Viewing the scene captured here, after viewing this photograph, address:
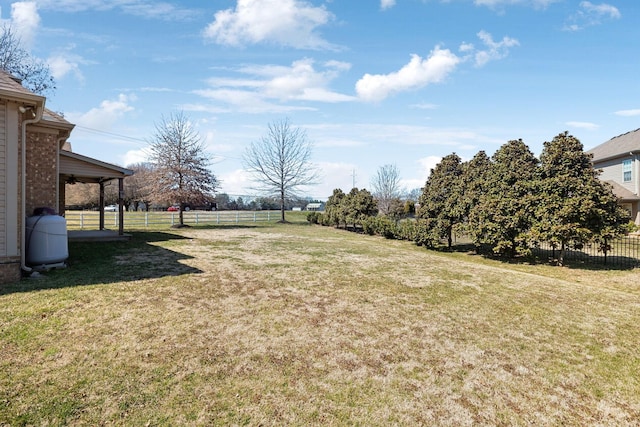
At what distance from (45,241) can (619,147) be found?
2856 cm

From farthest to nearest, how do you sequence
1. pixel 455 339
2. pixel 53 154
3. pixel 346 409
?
1. pixel 53 154
2. pixel 455 339
3. pixel 346 409

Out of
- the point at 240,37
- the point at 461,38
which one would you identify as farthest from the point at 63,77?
the point at 461,38

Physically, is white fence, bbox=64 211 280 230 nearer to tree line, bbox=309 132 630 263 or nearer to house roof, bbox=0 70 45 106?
house roof, bbox=0 70 45 106

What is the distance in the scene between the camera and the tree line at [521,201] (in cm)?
878

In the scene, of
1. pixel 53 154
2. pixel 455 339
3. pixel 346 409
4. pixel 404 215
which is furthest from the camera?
pixel 404 215

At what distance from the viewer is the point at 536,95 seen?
1273 centimetres

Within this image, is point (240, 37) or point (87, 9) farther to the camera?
point (240, 37)

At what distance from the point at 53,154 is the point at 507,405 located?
11064 millimetres

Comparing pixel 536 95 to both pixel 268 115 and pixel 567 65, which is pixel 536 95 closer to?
pixel 567 65

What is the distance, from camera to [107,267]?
733 cm

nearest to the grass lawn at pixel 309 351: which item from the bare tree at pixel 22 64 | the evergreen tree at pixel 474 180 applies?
the evergreen tree at pixel 474 180

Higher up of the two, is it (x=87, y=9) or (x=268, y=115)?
(x=268, y=115)

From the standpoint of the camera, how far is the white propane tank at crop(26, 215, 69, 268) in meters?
6.73

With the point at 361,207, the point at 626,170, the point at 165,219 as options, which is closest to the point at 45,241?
the point at 361,207
